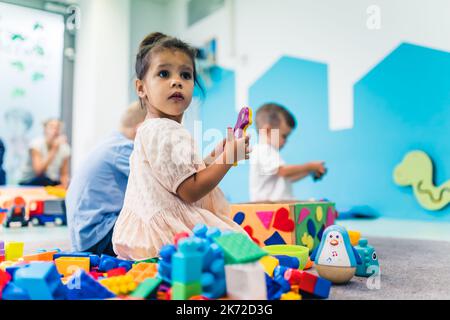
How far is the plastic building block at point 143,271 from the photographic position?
21.1 inches

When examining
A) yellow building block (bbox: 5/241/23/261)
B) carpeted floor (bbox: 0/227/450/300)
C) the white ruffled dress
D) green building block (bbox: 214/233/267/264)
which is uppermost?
the white ruffled dress

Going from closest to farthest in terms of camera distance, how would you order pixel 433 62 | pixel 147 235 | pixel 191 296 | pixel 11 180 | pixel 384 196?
1. pixel 191 296
2. pixel 147 235
3. pixel 433 62
4. pixel 384 196
5. pixel 11 180

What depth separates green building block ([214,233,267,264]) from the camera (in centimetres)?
44

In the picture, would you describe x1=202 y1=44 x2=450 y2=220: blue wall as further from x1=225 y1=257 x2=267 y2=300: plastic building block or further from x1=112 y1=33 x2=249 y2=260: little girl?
x1=225 y1=257 x2=267 y2=300: plastic building block

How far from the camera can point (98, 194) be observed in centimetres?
90

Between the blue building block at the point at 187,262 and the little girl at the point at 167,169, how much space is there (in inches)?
6.2

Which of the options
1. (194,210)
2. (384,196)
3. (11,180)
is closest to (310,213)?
(194,210)

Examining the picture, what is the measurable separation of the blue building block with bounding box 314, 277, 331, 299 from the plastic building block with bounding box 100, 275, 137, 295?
0.23m

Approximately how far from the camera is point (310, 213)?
96 centimetres

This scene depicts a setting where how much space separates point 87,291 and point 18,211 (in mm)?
1540

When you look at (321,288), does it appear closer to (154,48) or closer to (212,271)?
(212,271)

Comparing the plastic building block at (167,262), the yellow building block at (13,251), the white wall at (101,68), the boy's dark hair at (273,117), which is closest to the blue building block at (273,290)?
the plastic building block at (167,262)

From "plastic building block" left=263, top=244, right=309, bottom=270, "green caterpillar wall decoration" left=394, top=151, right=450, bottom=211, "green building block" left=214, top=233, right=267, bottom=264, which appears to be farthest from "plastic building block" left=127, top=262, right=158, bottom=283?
"green caterpillar wall decoration" left=394, top=151, right=450, bottom=211

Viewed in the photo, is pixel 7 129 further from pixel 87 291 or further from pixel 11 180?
pixel 87 291
